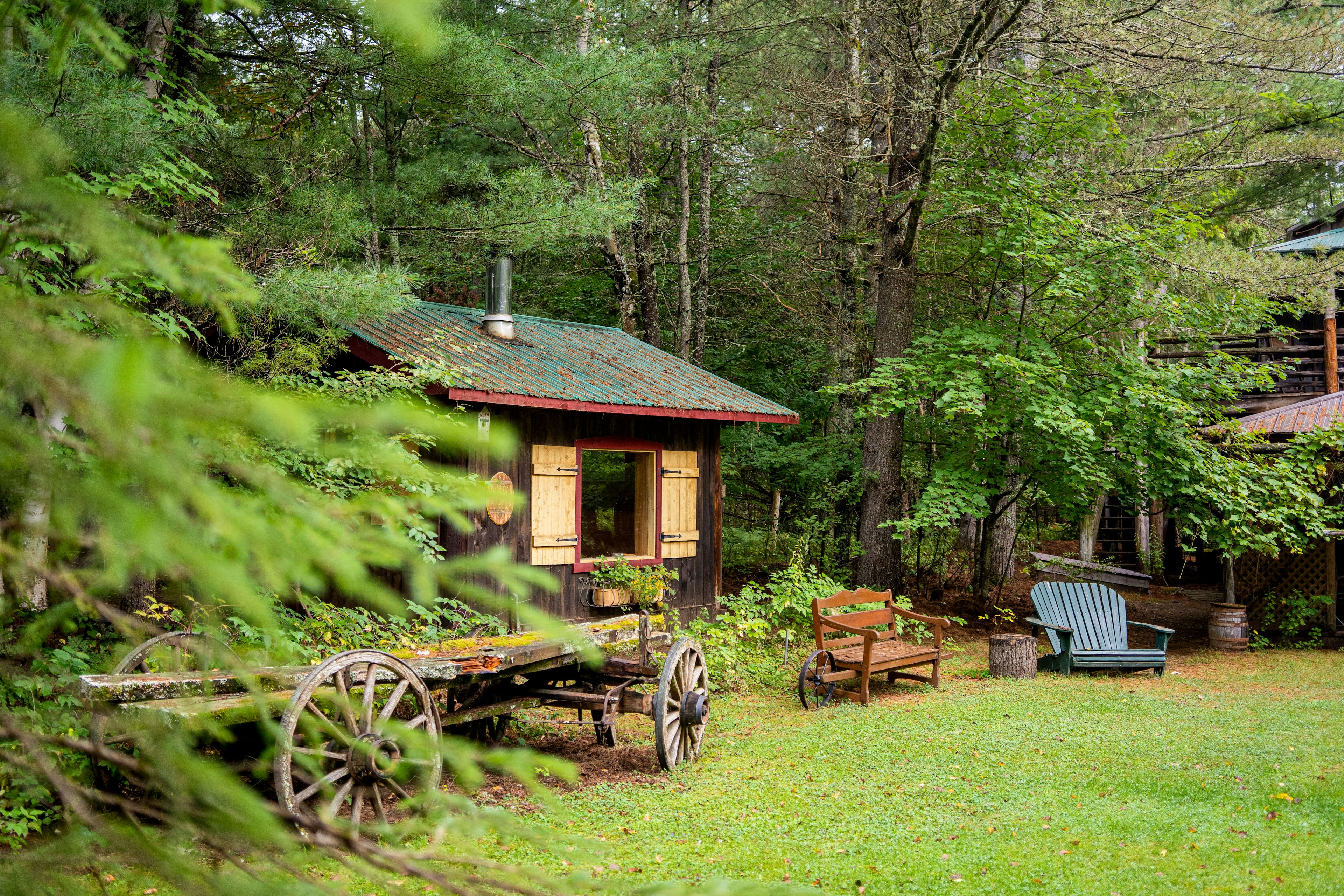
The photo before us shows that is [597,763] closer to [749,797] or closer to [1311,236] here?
[749,797]

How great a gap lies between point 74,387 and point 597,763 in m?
6.50

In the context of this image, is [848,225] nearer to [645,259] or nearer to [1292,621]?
[645,259]

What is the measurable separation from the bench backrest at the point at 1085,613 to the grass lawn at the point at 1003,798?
1232mm

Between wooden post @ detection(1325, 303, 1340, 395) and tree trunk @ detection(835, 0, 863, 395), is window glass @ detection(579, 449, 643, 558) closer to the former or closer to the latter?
tree trunk @ detection(835, 0, 863, 395)

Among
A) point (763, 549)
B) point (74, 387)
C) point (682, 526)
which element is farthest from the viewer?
point (763, 549)

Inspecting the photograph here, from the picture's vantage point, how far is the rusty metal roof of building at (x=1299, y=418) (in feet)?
40.9

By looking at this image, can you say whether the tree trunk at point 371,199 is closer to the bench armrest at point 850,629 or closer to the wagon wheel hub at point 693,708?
the wagon wheel hub at point 693,708

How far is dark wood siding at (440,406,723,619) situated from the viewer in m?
9.53

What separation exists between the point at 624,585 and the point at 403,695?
4.88 metres

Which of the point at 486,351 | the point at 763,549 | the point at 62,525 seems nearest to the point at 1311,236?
the point at 763,549

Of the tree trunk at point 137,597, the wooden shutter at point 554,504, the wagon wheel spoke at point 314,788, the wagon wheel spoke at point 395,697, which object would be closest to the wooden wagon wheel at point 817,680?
the wooden shutter at point 554,504

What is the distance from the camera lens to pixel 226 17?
9891mm

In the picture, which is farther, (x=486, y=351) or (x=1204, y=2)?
(x=1204, y=2)

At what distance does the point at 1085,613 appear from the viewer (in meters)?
11.0
